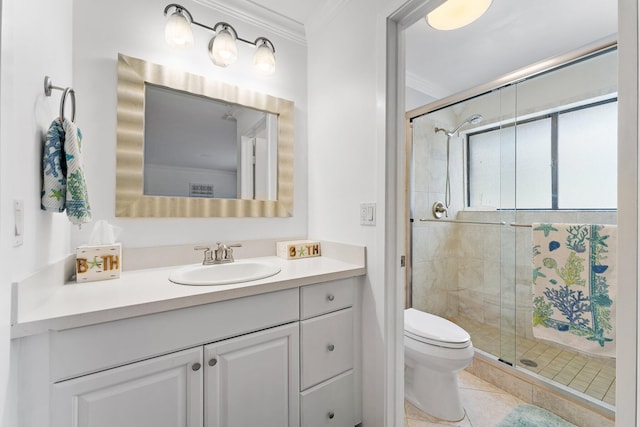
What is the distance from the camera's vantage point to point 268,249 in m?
1.68

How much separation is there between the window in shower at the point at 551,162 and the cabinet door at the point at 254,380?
209 cm

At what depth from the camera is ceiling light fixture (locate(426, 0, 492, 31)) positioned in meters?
1.40

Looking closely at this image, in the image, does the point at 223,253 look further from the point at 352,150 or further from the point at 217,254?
the point at 352,150

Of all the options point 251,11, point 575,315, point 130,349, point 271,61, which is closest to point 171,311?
point 130,349

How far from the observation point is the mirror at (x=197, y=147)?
1.32 metres

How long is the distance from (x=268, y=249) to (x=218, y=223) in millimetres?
329

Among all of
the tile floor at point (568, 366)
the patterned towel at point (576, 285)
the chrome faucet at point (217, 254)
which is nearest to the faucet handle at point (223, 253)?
the chrome faucet at point (217, 254)

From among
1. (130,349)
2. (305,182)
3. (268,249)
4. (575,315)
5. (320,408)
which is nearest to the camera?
(130,349)

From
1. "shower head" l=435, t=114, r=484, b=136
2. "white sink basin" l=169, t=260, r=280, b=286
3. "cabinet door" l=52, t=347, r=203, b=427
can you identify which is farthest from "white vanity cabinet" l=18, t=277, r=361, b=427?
"shower head" l=435, t=114, r=484, b=136

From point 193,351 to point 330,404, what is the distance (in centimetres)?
71

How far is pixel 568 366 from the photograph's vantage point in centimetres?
178

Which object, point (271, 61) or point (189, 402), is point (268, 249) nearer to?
point (189, 402)

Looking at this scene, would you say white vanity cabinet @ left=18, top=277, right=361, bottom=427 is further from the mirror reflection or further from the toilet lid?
the mirror reflection

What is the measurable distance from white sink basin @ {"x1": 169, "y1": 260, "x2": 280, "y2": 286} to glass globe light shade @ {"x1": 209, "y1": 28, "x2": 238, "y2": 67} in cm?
107
